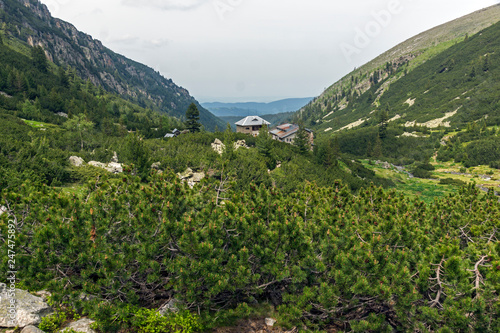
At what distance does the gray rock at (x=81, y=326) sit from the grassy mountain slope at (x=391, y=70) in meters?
128

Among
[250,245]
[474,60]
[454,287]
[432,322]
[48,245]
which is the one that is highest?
[474,60]

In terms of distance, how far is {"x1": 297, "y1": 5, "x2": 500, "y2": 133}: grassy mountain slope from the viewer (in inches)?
5475

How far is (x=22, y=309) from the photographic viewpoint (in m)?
5.76

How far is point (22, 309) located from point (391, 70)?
7393 inches

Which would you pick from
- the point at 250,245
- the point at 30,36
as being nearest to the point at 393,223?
the point at 250,245

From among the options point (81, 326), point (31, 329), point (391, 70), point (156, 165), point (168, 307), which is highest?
point (391, 70)

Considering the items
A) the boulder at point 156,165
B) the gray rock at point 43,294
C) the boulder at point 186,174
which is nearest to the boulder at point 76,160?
the boulder at point 156,165

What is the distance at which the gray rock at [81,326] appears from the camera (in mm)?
5855

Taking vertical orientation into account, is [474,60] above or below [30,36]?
below

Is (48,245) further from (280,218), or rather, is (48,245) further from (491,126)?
(491,126)

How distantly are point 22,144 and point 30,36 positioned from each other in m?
146

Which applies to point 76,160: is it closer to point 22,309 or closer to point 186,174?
point 186,174

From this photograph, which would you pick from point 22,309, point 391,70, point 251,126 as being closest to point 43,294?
point 22,309

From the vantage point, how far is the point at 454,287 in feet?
18.8
